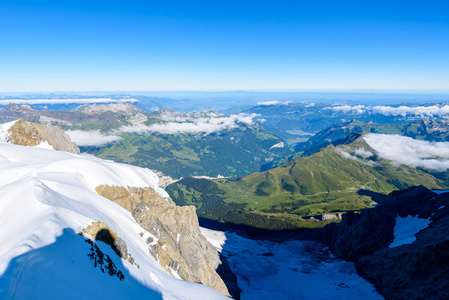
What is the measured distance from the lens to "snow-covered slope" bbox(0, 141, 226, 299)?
24.6 meters

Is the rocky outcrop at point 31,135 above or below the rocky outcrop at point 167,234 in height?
above

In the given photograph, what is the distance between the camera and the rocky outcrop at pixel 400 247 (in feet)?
243

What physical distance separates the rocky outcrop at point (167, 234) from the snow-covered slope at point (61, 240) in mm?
3481

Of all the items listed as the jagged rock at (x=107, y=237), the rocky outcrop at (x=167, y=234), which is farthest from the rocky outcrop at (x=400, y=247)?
the jagged rock at (x=107, y=237)

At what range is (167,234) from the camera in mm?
74938

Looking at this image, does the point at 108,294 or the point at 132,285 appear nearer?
the point at 108,294

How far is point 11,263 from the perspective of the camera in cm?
2411

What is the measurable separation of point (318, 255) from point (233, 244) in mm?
57820

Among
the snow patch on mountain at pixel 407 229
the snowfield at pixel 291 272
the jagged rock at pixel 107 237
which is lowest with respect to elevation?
the snowfield at pixel 291 272

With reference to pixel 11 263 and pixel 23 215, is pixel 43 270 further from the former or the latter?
pixel 23 215

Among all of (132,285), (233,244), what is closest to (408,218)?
(233,244)

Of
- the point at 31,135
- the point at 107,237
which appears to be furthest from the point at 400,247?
the point at 31,135

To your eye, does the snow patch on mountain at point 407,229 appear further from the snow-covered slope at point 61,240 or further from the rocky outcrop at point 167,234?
the snow-covered slope at point 61,240

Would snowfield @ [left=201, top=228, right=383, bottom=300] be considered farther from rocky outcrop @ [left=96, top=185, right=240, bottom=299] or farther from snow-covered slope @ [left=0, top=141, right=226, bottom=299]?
snow-covered slope @ [left=0, top=141, right=226, bottom=299]
